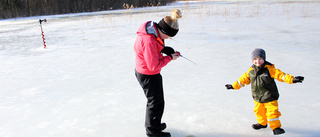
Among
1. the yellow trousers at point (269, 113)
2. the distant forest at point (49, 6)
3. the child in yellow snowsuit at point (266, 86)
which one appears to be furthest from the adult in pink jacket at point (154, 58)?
the distant forest at point (49, 6)

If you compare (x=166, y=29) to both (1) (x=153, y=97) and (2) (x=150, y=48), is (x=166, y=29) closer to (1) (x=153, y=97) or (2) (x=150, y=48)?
(2) (x=150, y=48)

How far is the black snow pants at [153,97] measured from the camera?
6.97 ft

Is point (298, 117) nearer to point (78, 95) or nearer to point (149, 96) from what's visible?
point (149, 96)

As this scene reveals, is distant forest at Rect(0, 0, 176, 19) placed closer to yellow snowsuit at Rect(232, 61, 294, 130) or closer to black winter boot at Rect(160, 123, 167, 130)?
black winter boot at Rect(160, 123, 167, 130)

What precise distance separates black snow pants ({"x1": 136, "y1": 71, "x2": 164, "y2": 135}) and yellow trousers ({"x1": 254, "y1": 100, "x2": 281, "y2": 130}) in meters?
0.95

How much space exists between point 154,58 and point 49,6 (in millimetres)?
23879

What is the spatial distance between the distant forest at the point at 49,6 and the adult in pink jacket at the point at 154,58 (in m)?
19.6

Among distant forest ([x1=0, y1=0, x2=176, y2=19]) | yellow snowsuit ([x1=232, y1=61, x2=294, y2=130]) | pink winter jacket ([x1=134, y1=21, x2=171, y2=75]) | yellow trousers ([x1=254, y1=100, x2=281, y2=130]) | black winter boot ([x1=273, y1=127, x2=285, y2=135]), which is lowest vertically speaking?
black winter boot ([x1=273, y1=127, x2=285, y2=135])

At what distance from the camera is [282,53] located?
5.22 metres

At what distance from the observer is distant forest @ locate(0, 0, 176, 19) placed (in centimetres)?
2114

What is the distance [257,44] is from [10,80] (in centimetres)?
571

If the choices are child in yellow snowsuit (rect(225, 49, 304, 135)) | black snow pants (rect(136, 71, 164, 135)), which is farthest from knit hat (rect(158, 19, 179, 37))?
child in yellow snowsuit (rect(225, 49, 304, 135))

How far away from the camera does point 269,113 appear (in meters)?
2.17

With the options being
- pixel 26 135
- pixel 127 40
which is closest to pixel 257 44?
pixel 127 40
